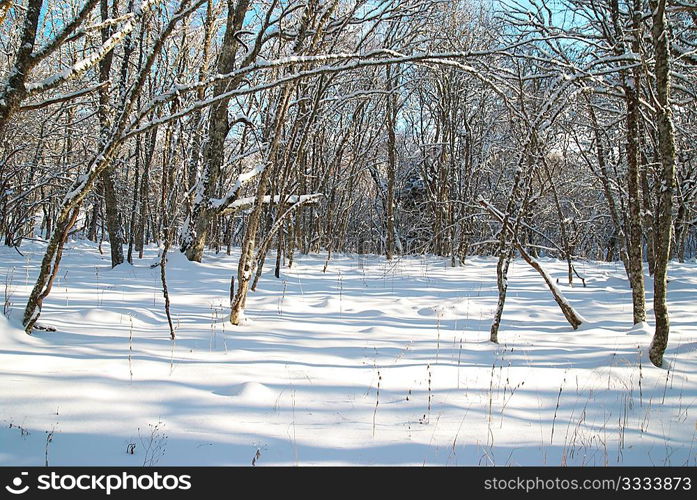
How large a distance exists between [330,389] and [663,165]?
3140 millimetres

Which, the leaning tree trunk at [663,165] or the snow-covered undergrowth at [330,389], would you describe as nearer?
the snow-covered undergrowth at [330,389]

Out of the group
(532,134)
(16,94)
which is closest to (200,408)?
(16,94)

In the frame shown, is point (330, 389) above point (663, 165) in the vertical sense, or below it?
below

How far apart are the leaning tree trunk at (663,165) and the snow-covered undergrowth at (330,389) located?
0.32 m

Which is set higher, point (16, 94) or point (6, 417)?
point (16, 94)

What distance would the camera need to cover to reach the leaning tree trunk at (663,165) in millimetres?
3381

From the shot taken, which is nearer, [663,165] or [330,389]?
[330,389]

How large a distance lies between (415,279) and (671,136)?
21.0ft

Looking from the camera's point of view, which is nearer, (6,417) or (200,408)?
(6,417)

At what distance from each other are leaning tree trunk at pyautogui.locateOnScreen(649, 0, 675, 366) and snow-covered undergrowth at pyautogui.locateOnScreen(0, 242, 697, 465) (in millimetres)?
319

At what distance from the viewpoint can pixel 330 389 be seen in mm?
3031

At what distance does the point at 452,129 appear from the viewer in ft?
48.1

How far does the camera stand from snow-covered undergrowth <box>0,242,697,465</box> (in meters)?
2.24

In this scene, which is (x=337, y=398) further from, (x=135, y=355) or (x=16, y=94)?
(x=16, y=94)
